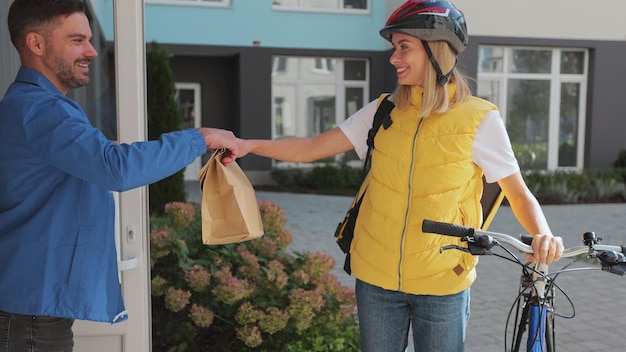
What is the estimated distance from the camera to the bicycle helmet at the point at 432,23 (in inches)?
87.2

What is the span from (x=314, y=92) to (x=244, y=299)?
1415 cm

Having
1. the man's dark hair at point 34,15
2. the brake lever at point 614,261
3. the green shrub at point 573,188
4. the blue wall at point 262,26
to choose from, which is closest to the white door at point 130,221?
the man's dark hair at point 34,15

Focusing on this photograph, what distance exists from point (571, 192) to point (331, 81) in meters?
7.09

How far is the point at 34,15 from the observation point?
187 cm

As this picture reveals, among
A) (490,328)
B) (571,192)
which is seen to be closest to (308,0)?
(571,192)

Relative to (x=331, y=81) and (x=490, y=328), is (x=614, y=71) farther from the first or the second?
(x=490, y=328)

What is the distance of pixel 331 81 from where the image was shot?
683 inches

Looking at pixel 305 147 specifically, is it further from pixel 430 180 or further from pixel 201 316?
pixel 201 316

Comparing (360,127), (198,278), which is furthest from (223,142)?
(198,278)

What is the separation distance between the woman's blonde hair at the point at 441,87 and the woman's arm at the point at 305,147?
452 mm

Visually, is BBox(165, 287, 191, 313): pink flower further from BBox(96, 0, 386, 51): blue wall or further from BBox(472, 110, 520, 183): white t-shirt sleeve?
BBox(96, 0, 386, 51): blue wall

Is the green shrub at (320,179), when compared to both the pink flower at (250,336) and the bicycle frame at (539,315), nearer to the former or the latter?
the pink flower at (250,336)

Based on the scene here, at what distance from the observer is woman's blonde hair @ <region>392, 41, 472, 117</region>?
2.24 meters

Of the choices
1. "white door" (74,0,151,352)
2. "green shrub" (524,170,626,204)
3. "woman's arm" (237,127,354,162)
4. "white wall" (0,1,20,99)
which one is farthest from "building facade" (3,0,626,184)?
"woman's arm" (237,127,354,162)
